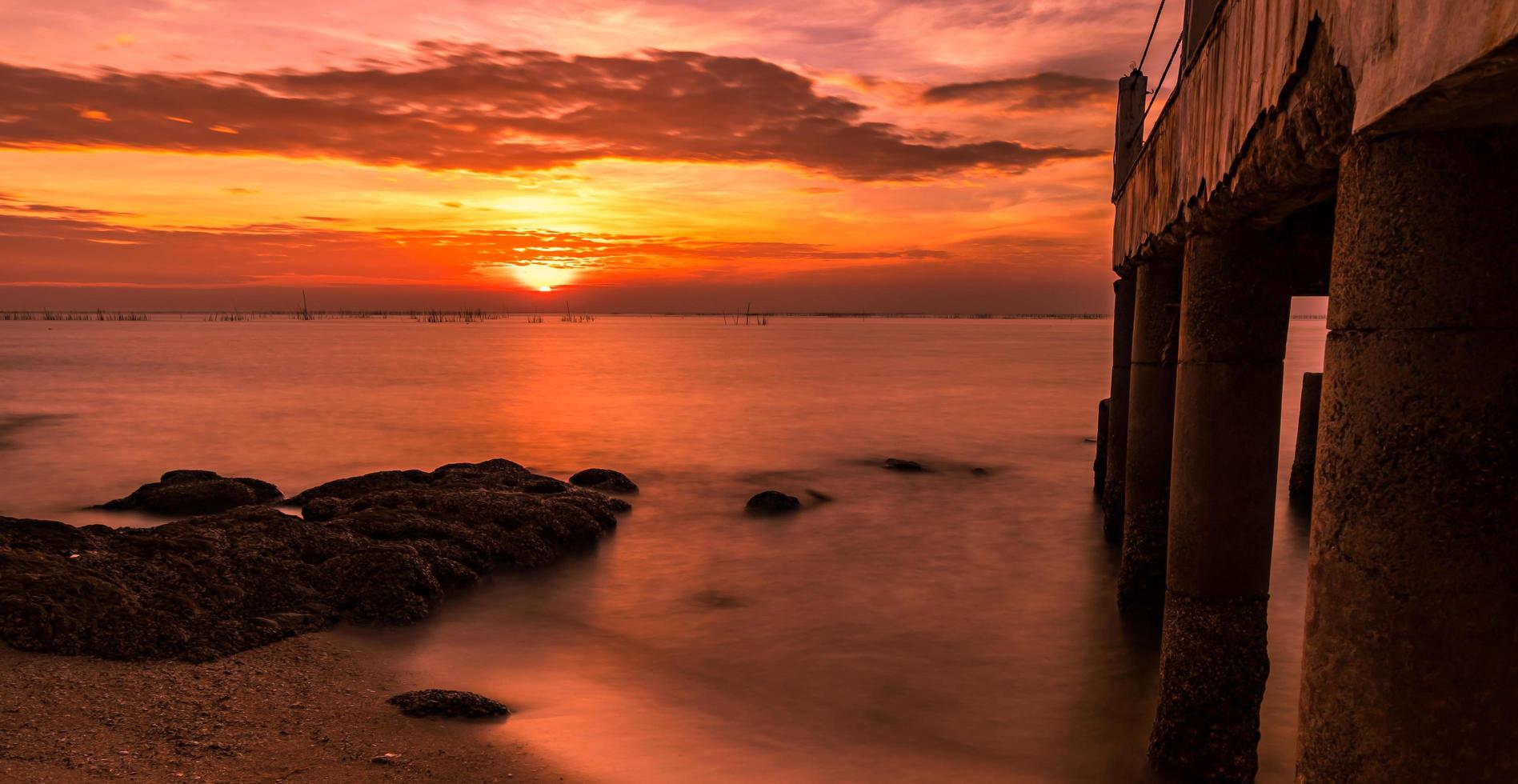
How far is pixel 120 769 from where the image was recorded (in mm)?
5156

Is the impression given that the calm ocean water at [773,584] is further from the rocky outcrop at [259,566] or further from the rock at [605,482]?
the rock at [605,482]

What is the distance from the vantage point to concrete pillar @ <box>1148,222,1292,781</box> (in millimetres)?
5367

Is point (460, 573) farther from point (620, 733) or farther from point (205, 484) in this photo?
point (205, 484)

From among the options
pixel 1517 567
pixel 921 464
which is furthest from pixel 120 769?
pixel 921 464

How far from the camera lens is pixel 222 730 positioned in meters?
5.88

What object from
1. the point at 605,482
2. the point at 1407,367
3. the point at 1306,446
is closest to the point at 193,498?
the point at 605,482

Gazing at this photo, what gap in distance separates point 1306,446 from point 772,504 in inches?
342

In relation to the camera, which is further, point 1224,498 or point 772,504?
point 772,504

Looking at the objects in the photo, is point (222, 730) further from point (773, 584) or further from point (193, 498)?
point (193, 498)

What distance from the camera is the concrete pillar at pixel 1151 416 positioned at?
829 centimetres

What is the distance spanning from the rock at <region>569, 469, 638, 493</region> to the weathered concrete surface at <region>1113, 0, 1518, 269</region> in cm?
1208

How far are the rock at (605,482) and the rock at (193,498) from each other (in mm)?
5063

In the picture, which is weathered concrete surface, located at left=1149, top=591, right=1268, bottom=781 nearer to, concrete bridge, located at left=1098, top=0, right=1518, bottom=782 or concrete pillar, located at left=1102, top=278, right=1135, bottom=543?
concrete bridge, located at left=1098, top=0, right=1518, bottom=782

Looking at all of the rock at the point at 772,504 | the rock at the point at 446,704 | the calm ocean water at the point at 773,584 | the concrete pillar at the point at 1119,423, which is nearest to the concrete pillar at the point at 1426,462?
the calm ocean water at the point at 773,584
